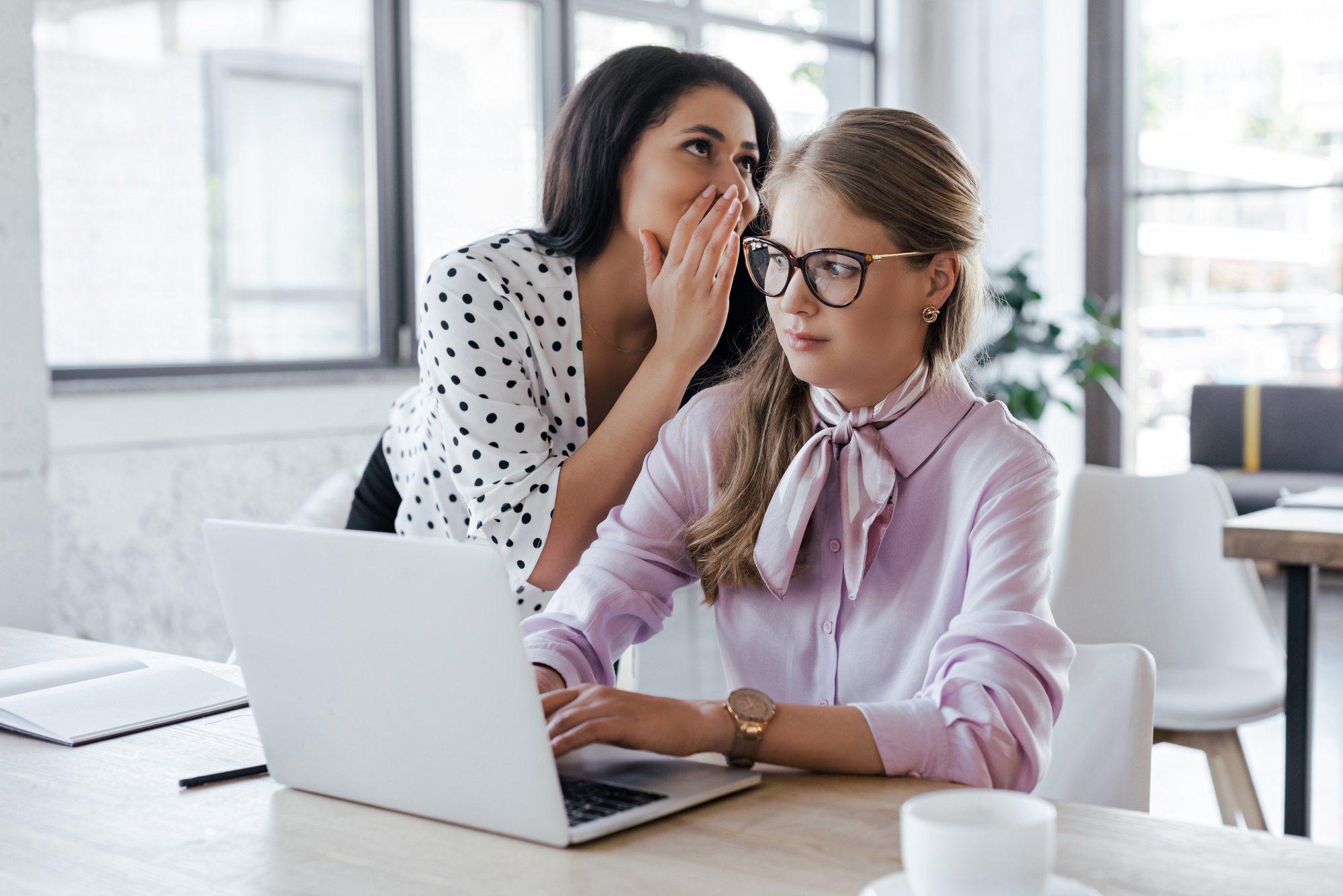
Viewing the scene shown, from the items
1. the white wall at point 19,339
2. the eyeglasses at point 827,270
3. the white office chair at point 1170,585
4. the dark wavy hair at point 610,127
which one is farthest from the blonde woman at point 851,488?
the white wall at point 19,339

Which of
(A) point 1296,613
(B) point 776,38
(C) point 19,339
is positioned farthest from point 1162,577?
(B) point 776,38

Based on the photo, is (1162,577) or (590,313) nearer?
(590,313)

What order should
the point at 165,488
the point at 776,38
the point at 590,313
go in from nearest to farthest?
1. the point at 590,313
2. the point at 165,488
3. the point at 776,38

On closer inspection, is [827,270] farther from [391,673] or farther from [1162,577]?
[1162,577]

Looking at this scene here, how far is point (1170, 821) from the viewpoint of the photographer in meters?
0.88

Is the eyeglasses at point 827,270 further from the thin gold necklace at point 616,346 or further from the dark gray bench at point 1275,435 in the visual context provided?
the dark gray bench at point 1275,435

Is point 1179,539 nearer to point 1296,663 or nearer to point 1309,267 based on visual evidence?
→ point 1296,663

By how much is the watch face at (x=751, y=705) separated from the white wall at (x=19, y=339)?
69.3 inches

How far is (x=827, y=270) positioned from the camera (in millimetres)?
1224

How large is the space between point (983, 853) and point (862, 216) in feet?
2.40

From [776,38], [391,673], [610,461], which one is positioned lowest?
[391,673]

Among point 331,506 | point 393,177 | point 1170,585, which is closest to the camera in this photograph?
point 331,506

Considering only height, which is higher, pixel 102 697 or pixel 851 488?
pixel 851 488

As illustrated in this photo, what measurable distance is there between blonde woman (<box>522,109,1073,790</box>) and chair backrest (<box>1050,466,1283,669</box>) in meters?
1.27
